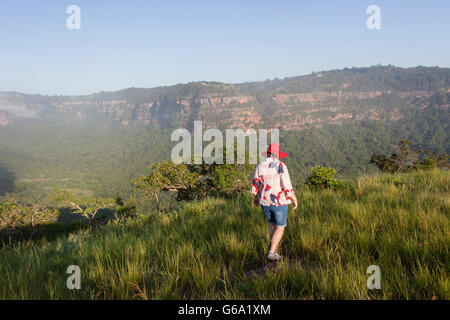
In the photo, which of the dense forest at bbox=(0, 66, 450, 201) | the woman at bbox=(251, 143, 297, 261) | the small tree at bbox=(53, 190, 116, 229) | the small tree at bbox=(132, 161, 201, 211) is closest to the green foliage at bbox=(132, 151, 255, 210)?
the small tree at bbox=(132, 161, 201, 211)

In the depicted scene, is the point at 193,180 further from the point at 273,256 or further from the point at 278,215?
the point at 273,256

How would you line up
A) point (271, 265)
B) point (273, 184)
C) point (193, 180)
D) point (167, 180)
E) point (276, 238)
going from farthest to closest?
point (167, 180), point (193, 180), point (273, 184), point (276, 238), point (271, 265)

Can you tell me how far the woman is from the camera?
336 cm

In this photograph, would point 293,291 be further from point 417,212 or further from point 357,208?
point 417,212

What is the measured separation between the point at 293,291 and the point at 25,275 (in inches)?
114

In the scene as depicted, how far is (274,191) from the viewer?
3447 mm

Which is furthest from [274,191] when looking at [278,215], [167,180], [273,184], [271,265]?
[167,180]

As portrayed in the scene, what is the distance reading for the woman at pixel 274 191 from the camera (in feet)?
11.0

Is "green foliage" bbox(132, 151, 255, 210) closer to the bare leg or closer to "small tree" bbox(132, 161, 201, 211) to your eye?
"small tree" bbox(132, 161, 201, 211)

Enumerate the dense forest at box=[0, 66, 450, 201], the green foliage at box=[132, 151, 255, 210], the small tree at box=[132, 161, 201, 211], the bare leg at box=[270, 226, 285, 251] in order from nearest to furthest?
the bare leg at box=[270, 226, 285, 251] < the green foliage at box=[132, 151, 255, 210] < the small tree at box=[132, 161, 201, 211] < the dense forest at box=[0, 66, 450, 201]

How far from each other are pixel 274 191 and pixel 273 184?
10 centimetres

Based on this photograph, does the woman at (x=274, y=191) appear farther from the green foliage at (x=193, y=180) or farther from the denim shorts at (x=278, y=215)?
the green foliage at (x=193, y=180)
